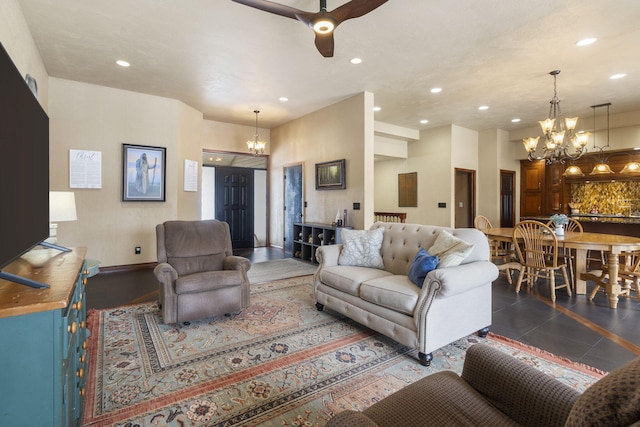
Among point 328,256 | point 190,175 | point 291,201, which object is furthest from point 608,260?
point 190,175

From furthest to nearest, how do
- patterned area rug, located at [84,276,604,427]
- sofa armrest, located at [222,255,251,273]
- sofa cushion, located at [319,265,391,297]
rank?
sofa armrest, located at [222,255,251,273] < sofa cushion, located at [319,265,391,297] < patterned area rug, located at [84,276,604,427]

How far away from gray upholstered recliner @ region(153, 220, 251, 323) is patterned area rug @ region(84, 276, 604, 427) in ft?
0.56

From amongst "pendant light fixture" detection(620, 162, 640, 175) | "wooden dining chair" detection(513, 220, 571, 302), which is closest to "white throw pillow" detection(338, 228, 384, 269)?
"wooden dining chair" detection(513, 220, 571, 302)

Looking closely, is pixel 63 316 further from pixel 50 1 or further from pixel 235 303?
pixel 50 1

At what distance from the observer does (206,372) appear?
2.22 metres

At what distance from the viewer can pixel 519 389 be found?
115 cm

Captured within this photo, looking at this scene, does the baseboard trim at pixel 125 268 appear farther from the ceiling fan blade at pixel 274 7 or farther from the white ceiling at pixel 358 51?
the ceiling fan blade at pixel 274 7

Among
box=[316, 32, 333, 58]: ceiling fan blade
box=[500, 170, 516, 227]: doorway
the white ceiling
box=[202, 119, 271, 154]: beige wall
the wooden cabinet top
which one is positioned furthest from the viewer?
box=[500, 170, 516, 227]: doorway

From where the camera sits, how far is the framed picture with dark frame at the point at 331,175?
568 centimetres

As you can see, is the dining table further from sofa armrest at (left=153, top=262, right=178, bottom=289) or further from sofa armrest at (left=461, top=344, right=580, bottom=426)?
sofa armrest at (left=153, top=262, right=178, bottom=289)

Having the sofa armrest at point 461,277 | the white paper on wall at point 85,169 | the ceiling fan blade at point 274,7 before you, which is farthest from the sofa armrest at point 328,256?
the white paper on wall at point 85,169

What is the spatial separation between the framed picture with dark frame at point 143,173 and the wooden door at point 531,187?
28.8ft

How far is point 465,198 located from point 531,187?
5.48ft

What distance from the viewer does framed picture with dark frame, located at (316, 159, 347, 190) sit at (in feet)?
18.6
